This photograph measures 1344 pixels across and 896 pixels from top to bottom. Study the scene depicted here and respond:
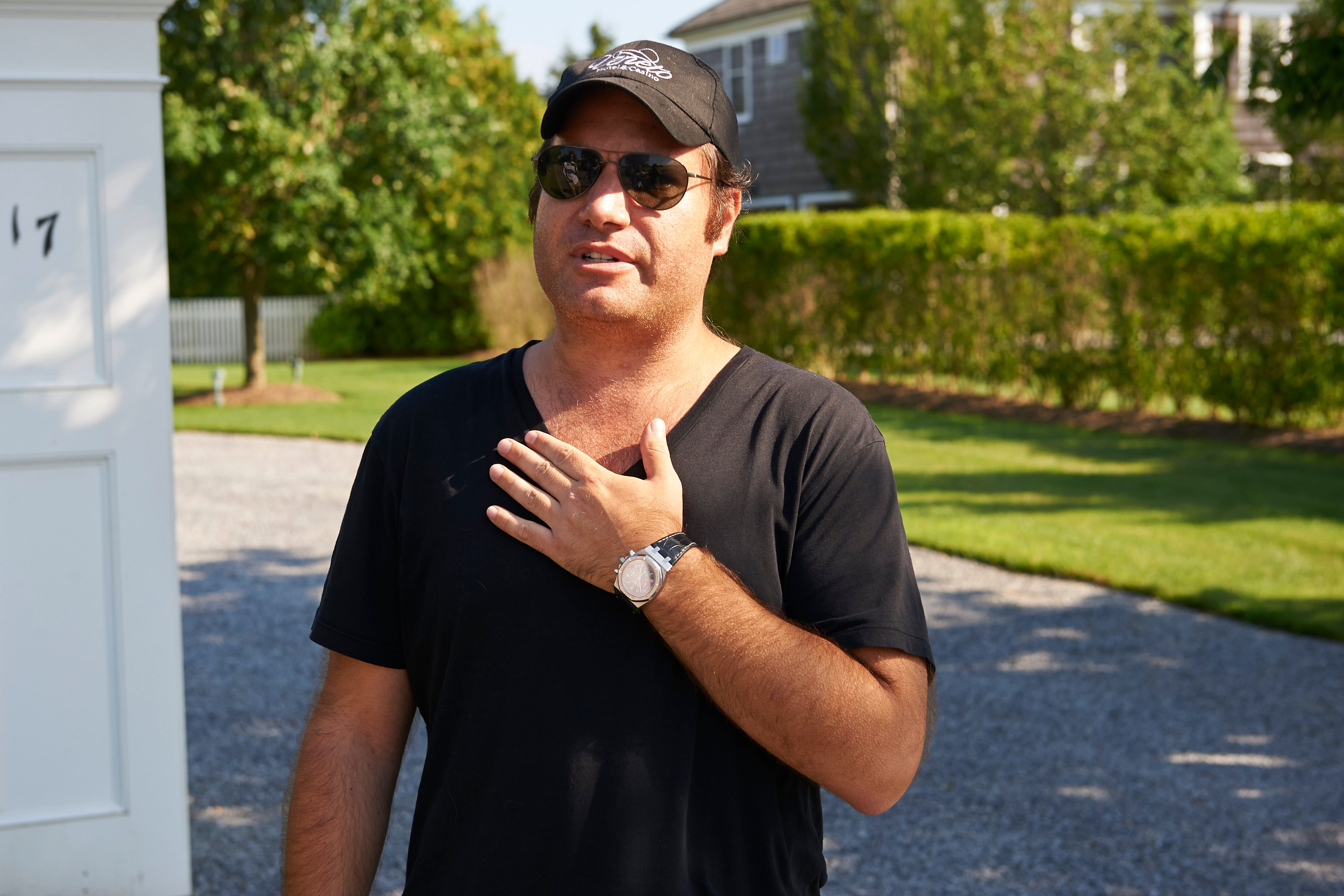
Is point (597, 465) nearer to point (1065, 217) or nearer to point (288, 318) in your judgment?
point (1065, 217)

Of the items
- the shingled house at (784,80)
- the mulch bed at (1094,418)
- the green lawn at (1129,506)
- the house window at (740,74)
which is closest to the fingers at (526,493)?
the green lawn at (1129,506)

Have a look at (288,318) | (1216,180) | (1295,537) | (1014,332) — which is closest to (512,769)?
(1295,537)

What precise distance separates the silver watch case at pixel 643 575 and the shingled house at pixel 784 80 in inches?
945

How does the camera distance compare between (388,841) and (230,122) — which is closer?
(388,841)

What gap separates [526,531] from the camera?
1688mm

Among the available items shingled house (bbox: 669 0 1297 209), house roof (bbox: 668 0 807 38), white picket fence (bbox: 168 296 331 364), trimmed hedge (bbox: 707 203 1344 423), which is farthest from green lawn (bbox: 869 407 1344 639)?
white picket fence (bbox: 168 296 331 364)

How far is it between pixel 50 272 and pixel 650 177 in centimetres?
246

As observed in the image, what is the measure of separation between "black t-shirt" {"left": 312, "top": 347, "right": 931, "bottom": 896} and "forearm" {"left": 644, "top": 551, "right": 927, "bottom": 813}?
0.06m

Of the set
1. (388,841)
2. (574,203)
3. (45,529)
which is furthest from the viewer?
(388,841)

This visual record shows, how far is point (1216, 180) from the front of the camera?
923 inches

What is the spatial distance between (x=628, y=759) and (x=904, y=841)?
3.06m

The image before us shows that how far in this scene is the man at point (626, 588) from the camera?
1.65 metres

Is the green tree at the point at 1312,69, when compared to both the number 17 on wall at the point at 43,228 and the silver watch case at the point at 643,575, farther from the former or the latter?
the silver watch case at the point at 643,575

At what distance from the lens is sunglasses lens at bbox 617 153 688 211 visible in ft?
5.83
